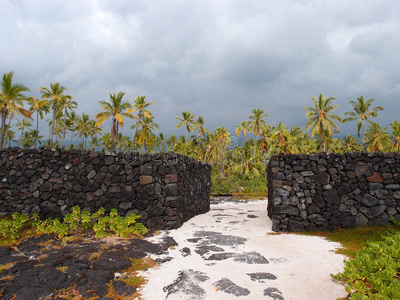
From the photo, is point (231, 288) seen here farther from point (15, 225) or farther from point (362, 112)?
point (362, 112)

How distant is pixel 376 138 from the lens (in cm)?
3891

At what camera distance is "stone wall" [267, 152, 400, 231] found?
29.6 feet

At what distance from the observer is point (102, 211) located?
29.7ft

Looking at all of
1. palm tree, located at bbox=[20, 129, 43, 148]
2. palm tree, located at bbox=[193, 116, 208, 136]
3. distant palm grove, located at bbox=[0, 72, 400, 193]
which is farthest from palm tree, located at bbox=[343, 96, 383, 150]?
palm tree, located at bbox=[20, 129, 43, 148]

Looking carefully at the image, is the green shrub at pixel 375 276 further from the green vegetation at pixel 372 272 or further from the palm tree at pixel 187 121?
the palm tree at pixel 187 121

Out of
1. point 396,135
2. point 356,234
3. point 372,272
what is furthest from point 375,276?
point 396,135

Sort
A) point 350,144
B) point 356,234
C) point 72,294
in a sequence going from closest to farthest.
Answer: point 72,294, point 356,234, point 350,144

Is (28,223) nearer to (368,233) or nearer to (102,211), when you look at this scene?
(102,211)

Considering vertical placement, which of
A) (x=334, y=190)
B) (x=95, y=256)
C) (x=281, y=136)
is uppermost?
(x=281, y=136)

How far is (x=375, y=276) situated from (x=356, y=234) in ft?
17.4

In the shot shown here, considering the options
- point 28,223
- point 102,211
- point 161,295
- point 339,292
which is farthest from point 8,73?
point 339,292

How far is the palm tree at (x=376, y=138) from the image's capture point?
38.8 meters

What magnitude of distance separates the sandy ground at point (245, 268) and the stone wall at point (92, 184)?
4.51 ft

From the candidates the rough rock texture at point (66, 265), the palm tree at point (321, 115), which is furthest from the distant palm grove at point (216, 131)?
the rough rock texture at point (66, 265)
